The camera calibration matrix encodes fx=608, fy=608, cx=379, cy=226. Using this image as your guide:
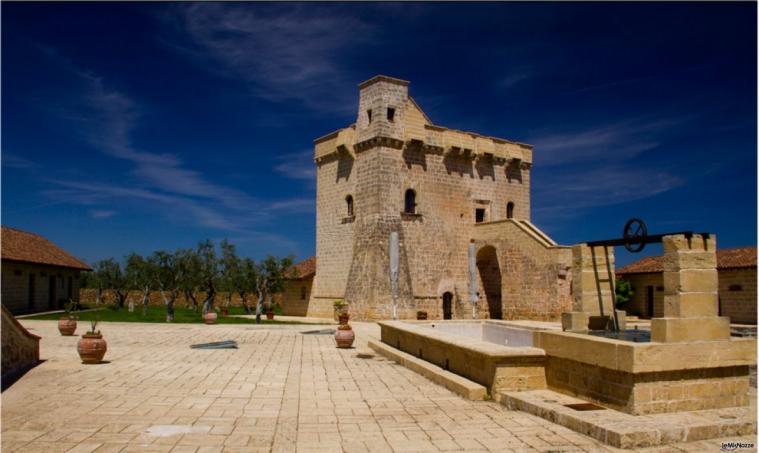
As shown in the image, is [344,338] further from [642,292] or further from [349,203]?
[642,292]

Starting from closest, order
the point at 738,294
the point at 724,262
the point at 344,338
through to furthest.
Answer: the point at 344,338 < the point at 738,294 < the point at 724,262

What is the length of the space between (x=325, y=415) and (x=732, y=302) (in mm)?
25240

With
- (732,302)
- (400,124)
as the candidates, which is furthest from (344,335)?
(732,302)

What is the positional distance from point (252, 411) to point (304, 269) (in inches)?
1050

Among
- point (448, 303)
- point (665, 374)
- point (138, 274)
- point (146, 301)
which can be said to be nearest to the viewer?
point (665, 374)

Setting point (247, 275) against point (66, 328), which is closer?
point (66, 328)

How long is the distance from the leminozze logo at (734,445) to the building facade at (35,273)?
28457 millimetres

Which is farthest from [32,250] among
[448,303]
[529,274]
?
[529,274]

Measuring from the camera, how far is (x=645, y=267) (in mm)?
31500

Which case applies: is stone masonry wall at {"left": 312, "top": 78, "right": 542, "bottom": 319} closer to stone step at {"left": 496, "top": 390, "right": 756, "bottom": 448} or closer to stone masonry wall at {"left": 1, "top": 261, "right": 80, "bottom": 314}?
stone masonry wall at {"left": 1, "top": 261, "right": 80, "bottom": 314}

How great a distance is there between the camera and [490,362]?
8.17 meters

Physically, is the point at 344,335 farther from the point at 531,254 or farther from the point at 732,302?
the point at 732,302

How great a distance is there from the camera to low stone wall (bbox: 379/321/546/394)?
805 centimetres

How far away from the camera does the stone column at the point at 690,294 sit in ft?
22.1
